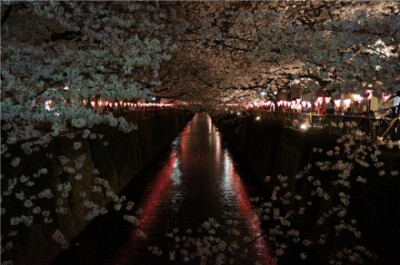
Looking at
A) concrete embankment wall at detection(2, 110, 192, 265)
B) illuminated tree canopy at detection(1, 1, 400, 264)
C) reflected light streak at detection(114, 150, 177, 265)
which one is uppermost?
illuminated tree canopy at detection(1, 1, 400, 264)

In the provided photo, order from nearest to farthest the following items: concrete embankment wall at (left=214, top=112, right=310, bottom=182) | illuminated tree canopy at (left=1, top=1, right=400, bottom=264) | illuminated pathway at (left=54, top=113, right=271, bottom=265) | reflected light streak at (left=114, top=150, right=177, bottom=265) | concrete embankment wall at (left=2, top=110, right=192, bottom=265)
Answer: illuminated tree canopy at (left=1, top=1, right=400, bottom=264) → concrete embankment wall at (left=2, top=110, right=192, bottom=265) → illuminated pathway at (left=54, top=113, right=271, bottom=265) → reflected light streak at (left=114, top=150, right=177, bottom=265) → concrete embankment wall at (left=214, top=112, right=310, bottom=182)

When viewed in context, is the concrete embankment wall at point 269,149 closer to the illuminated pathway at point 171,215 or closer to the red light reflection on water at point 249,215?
the red light reflection on water at point 249,215

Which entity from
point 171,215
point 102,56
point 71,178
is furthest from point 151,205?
point 102,56

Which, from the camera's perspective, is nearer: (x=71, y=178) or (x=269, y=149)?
(x=71, y=178)

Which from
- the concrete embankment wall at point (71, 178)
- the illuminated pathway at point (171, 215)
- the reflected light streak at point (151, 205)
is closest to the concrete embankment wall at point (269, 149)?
the illuminated pathway at point (171, 215)

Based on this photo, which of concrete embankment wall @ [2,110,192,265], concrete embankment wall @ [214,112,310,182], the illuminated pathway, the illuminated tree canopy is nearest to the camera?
the illuminated tree canopy

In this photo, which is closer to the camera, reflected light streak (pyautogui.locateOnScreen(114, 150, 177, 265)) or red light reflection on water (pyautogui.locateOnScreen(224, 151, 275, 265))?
red light reflection on water (pyautogui.locateOnScreen(224, 151, 275, 265))

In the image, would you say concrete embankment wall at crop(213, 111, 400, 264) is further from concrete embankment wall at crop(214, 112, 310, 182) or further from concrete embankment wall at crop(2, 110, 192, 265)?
concrete embankment wall at crop(2, 110, 192, 265)

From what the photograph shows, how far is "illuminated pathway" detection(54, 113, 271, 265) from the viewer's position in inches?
425

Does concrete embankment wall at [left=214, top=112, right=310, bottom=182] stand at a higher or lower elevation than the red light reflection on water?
higher

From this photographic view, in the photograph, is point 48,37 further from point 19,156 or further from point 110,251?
point 110,251

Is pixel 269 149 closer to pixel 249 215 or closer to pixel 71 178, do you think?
pixel 249 215

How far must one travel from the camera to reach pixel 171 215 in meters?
14.4

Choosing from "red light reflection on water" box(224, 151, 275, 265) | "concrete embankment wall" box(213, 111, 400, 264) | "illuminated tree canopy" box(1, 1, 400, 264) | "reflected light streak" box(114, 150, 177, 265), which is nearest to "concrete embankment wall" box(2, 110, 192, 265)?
"illuminated tree canopy" box(1, 1, 400, 264)
